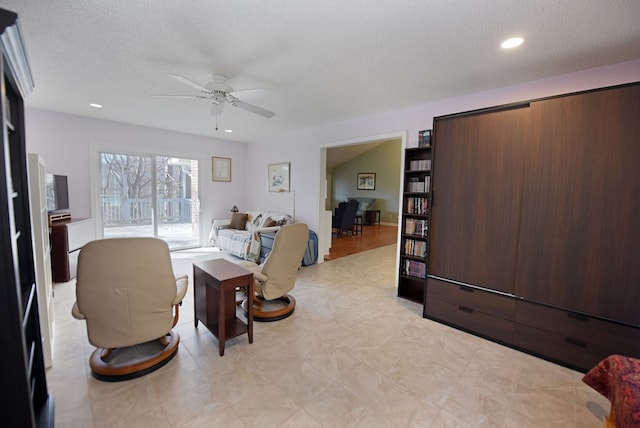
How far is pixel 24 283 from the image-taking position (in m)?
1.55

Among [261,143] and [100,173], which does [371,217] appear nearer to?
[261,143]

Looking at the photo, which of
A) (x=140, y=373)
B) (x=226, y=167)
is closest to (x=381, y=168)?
(x=226, y=167)

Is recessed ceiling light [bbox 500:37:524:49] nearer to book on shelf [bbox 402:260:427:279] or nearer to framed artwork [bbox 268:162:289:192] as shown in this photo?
book on shelf [bbox 402:260:427:279]

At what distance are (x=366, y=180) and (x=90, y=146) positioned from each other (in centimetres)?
845

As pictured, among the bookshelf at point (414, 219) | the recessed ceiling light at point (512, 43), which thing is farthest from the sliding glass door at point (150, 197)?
the recessed ceiling light at point (512, 43)

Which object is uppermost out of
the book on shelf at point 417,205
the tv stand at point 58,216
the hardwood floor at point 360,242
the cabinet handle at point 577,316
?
the book on shelf at point 417,205

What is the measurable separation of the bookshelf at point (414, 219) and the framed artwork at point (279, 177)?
9.03ft

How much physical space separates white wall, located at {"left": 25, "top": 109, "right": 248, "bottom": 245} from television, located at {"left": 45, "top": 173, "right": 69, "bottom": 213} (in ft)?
1.08

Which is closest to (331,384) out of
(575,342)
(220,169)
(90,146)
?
(575,342)

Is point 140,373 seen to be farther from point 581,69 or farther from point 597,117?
point 581,69

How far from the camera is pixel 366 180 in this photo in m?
10.8

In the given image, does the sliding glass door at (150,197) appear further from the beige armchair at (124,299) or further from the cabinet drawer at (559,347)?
the cabinet drawer at (559,347)

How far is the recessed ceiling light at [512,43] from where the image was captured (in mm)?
1987

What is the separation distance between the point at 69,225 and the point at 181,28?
3.45 m
